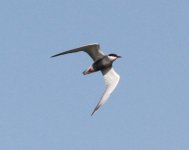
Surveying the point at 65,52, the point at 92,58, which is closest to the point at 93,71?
the point at 92,58

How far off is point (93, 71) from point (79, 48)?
252cm

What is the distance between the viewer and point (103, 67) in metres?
34.6

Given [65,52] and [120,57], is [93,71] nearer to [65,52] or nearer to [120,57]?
[120,57]

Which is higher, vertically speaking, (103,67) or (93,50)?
(93,50)

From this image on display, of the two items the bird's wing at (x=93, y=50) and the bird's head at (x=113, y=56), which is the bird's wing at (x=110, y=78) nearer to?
the bird's head at (x=113, y=56)

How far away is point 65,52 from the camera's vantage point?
30469mm

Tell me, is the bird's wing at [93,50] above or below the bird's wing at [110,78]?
above

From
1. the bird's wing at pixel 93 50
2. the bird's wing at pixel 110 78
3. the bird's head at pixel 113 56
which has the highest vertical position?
the bird's wing at pixel 93 50

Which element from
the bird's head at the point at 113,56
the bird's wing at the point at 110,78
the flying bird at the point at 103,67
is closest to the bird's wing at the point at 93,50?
the flying bird at the point at 103,67

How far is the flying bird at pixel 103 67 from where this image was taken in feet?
108

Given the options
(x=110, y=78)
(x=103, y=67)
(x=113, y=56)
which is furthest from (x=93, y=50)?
(x=110, y=78)

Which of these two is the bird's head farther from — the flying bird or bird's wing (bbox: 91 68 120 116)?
bird's wing (bbox: 91 68 120 116)

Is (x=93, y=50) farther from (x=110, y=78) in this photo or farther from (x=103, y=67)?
(x=110, y=78)

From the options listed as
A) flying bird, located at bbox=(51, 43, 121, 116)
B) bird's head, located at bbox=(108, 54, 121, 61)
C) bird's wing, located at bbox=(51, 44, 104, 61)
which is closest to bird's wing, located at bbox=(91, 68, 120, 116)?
flying bird, located at bbox=(51, 43, 121, 116)
